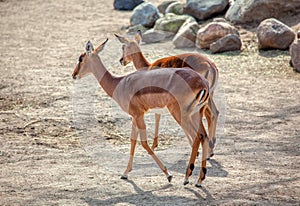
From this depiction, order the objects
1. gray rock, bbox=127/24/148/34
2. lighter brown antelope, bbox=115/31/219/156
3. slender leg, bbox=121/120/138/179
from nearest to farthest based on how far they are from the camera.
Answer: slender leg, bbox=121/120/138/179 → lighter brown antelope, bbox=115/31/219/156 → gray rock, bbox=127/24/148/34

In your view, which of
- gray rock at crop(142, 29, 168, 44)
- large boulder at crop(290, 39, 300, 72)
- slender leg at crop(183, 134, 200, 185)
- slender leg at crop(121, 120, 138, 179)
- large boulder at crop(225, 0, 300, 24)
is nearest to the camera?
slender leg at crop(183, 134, 200, 185)

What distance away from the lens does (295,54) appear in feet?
32.2

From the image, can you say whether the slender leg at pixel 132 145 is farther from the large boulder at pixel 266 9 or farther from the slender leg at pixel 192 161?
the large boulder at pixel 266 9

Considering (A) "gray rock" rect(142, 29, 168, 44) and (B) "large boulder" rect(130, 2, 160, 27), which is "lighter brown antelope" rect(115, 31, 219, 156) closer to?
(A) "gray rock" rect(142, 29, 168, 44)

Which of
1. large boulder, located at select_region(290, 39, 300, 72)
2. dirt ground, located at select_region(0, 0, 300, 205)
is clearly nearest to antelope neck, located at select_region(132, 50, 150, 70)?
dirt ground, located at select_region(0, 0, 300, 205)

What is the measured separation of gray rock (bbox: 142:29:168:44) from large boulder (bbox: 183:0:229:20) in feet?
3.63

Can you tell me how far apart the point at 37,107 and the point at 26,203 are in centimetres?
319

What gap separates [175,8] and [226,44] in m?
3.06

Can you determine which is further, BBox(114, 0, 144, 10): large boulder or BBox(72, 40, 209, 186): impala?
BBox(114, 0, 144, 10): large boulder

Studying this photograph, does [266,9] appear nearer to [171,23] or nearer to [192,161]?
[171,23]

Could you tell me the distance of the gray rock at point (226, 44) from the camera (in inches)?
434

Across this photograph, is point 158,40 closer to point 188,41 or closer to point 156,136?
point 188,41

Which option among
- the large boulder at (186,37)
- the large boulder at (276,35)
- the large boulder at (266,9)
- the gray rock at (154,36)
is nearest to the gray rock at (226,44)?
the large boulder at (276,35)

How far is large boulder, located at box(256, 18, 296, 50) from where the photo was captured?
10.7 metres
